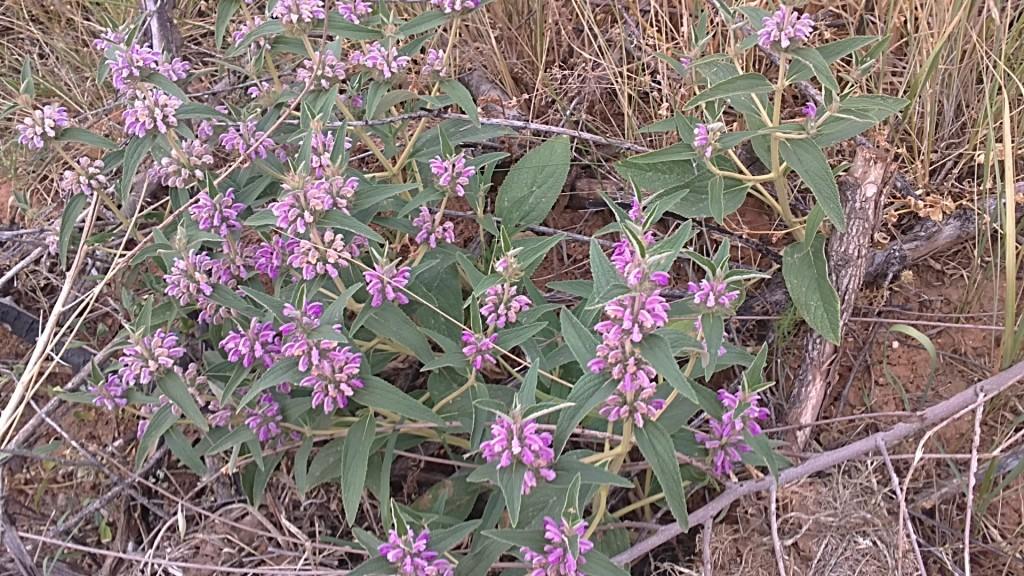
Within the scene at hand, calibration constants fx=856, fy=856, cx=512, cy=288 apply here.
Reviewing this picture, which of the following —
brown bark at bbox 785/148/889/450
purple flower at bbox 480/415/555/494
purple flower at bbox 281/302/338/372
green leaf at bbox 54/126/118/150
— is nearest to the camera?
purple flower at bbox 480/415/555/494

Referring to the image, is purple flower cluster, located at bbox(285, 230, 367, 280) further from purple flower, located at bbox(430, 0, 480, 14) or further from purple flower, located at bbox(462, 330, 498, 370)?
purple flower, located at bbox(430, 0, 480, 14)

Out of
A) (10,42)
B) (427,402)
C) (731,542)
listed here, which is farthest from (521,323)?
(10,42)

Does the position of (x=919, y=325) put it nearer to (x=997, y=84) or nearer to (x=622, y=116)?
(x=997, y=84)

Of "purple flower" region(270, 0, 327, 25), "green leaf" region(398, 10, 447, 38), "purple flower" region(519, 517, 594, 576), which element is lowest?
"purple flower" region(519, 517, 594, 576)

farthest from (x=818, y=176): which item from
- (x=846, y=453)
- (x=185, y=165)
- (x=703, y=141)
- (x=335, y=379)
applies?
(x=185, y=165)

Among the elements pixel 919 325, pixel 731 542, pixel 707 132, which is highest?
pixel 707 132

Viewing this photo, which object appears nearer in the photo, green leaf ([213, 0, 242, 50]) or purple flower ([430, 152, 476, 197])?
purple flower ([430, 152, 476, 197])

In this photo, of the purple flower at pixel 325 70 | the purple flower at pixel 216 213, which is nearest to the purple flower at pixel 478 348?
the purple flower at pixel 216 213

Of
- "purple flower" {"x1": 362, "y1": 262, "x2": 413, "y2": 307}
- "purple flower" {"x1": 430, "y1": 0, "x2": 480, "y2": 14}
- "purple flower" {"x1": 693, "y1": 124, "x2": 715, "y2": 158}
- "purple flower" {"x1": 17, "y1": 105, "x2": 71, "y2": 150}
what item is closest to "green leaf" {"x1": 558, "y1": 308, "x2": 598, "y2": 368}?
"purple flower" {"x1": 362, "y1": 262, "x2": 413, "y2": 307}
